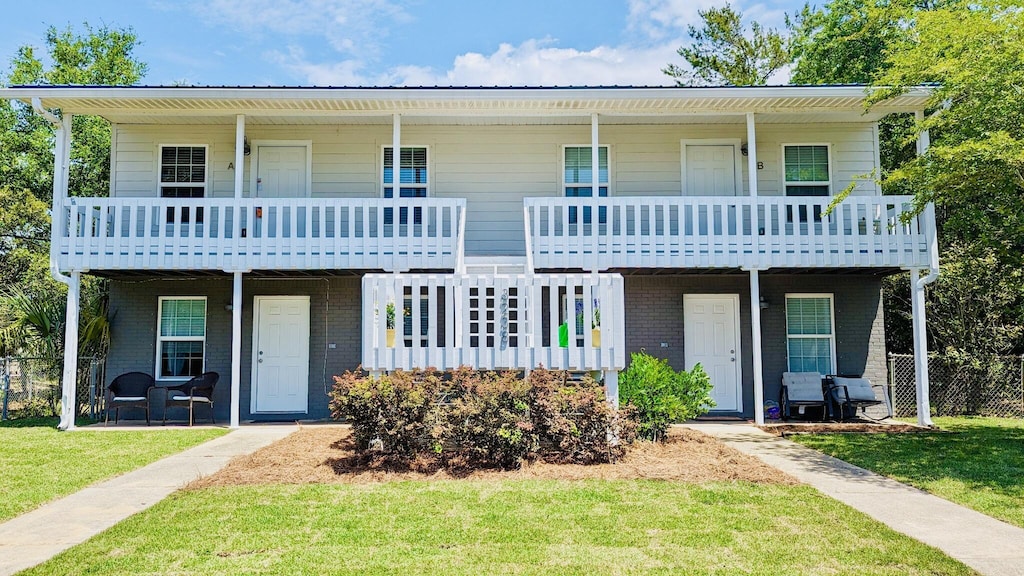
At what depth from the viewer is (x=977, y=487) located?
6.84 m

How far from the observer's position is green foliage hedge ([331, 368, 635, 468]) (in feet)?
24.3

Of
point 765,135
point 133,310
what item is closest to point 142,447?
point 133,310

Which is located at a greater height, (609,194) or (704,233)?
(609,194)

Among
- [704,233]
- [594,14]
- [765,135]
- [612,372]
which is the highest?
[594,14]

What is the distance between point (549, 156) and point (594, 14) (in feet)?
35.6

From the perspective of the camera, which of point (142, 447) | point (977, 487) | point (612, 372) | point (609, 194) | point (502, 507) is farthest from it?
point (609, 194)

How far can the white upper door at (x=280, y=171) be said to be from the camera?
13.1 metres

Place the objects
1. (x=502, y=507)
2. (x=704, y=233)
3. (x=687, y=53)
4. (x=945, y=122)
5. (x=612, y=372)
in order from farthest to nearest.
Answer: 1. (x=687, y=53)
2. (x=704, y=233)
3. (x=945, y=122)
4. (x=612, y=372)
5. (x=502, y=507)

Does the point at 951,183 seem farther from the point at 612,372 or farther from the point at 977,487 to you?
the point at 612,372

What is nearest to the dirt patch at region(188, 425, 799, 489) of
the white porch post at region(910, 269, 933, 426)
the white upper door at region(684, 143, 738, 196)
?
the white porch post at region(910, 269, 933, 426)

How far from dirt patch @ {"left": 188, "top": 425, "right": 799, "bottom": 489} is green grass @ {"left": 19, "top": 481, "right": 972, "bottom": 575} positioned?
350 millimetres

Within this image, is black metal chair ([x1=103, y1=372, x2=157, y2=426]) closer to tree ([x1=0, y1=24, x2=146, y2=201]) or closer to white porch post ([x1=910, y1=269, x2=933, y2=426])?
tree ([x1=0, y1=24, x2=146, y2=201])

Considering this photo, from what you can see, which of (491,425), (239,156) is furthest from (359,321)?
(491,425)

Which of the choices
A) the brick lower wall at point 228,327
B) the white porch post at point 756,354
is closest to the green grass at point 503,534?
the white porch post at point 756,354
